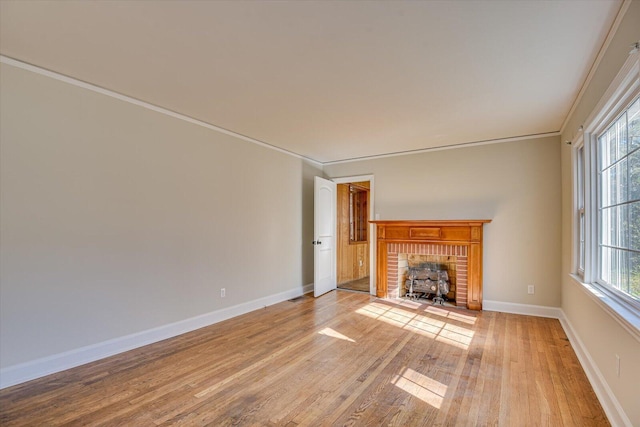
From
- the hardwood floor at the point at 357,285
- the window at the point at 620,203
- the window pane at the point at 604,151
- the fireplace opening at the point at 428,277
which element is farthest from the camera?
the hardwood floor at the point at 357,285

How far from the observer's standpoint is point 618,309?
1.91 metres

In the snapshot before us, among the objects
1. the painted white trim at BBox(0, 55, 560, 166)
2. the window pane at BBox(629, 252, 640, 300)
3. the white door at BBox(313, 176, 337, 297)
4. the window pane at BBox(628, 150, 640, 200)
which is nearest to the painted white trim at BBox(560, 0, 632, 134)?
the window pane at BBox(628, 150, 640, 200)

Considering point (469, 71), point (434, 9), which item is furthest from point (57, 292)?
point (469, 71)

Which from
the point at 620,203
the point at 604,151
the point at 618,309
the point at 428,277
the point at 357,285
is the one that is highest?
the point at 604,151

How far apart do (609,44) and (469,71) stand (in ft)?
2.74

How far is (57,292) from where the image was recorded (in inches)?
101

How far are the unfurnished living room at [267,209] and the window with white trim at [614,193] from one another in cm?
2

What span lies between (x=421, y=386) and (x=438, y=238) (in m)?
2.72

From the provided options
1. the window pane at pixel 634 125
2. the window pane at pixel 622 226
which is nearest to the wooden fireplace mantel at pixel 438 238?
the window pane at pixel 622 226

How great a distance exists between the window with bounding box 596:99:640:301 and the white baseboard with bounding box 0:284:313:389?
387 cm

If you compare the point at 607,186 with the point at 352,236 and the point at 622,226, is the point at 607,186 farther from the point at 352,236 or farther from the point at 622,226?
the point at 352,236

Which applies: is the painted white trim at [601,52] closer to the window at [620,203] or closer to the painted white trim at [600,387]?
the window at [620,203]

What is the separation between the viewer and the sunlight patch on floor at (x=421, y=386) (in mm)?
2216

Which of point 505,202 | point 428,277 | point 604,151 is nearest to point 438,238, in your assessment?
point 428,277
